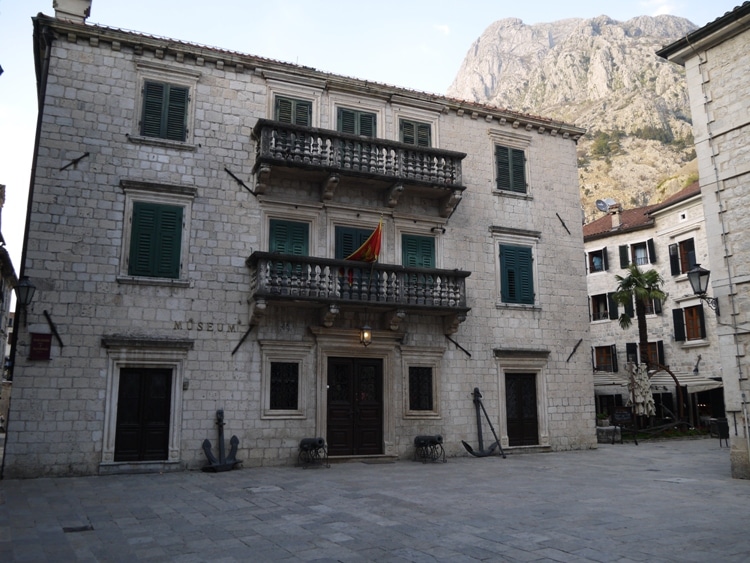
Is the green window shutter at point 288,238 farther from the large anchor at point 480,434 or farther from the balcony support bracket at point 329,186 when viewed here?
the large anchor at point 480,434

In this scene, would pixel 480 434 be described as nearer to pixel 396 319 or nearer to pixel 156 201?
pixel 396 319

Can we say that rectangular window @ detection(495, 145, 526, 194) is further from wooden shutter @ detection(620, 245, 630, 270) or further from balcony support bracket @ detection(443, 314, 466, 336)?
wooden shutter @ detection(620, 245, 630, 270)

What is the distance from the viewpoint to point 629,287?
34375mm

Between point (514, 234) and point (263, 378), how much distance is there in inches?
365

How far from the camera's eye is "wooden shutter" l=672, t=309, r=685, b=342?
35.5m

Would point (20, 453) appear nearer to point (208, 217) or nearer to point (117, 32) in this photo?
point (208, 217)

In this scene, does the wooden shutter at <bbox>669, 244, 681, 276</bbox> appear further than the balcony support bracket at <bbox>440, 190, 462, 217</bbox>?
Yes

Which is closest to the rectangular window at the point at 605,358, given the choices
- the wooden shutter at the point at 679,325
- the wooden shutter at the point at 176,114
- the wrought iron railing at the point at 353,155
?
the wooden shutter at the point at 679,325

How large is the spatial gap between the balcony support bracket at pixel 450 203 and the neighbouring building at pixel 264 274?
0.05 meters

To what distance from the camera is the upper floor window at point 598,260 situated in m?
40.4

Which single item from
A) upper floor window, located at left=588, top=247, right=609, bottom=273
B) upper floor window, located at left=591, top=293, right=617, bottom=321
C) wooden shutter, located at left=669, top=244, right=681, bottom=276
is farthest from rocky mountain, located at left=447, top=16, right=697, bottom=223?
wooden shutter, located at left=669, top=244, right=681, bottom=276

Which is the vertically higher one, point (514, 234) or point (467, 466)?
point (514, 234)

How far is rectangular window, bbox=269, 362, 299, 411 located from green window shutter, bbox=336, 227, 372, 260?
3364 millimetres

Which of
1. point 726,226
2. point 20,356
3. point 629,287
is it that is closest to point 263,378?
point 20,356
